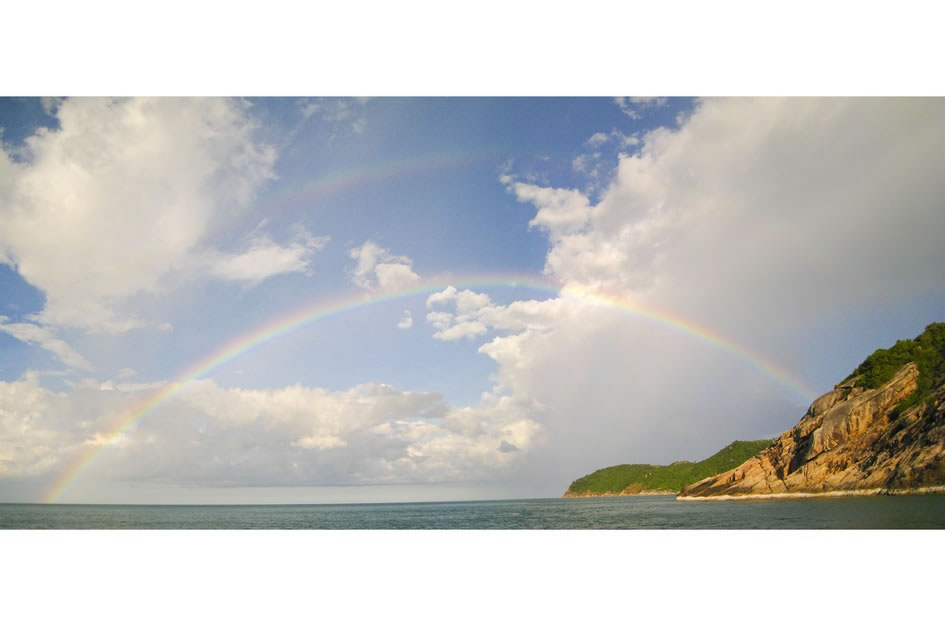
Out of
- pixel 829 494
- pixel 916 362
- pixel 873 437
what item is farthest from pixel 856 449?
pixel 916 362

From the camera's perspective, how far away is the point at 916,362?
3465 inches

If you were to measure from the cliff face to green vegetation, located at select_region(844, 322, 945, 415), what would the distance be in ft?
6.08

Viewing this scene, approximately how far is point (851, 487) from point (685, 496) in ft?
169

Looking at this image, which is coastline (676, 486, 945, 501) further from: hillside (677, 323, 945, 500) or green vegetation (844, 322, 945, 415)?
green vegetation (844, 322, 945, 415)

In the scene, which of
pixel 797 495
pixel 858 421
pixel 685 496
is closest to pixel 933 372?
pixel 858 421

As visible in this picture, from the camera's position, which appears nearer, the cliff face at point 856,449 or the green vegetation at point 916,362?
the cliff face at point 856,449

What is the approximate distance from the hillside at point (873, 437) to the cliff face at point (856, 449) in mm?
133

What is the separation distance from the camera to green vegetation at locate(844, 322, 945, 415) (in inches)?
3265

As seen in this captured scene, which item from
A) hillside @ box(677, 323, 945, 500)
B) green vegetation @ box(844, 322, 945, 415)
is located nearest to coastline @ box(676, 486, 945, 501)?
hillside @ box(677, 323, 945, 500)

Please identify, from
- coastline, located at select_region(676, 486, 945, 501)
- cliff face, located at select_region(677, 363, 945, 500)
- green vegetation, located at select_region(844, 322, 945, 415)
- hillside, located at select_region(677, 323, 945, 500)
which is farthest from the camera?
green vegetation, located at select_region(844, 322, 945, 415)

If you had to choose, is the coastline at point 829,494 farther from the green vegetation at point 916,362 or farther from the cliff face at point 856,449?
the green vegetation at point 916,362

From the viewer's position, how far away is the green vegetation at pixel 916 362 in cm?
8294

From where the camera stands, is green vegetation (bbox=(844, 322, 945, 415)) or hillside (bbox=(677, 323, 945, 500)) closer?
hillside (bbox=(677, 323, 945, 500))

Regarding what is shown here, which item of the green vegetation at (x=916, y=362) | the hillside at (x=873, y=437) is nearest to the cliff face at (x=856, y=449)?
the hillside at (x=873, y=437)
